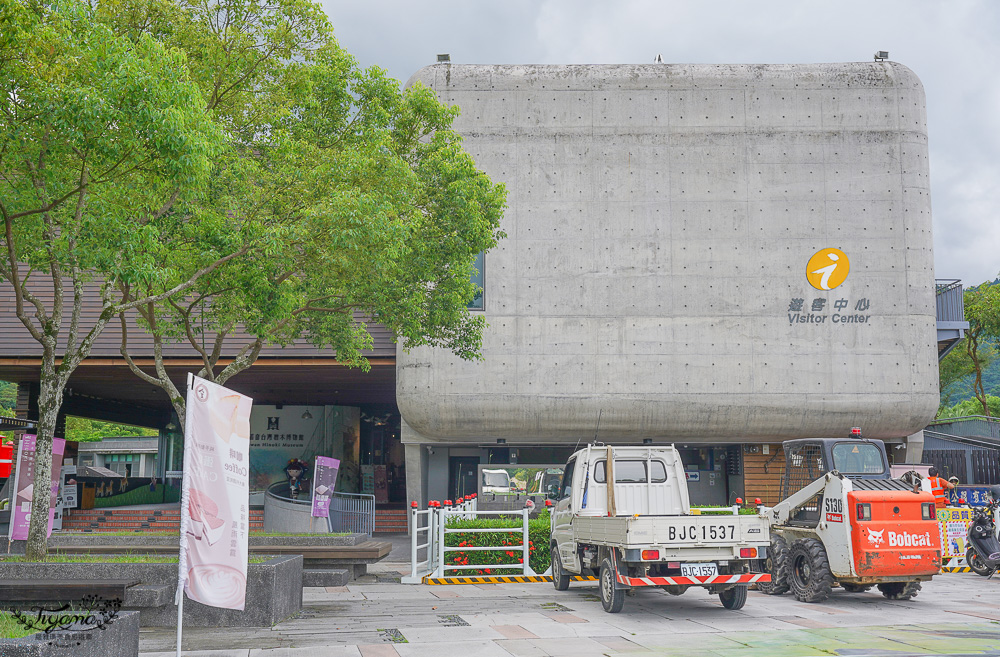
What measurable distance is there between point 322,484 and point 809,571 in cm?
1253

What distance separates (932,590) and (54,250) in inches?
575

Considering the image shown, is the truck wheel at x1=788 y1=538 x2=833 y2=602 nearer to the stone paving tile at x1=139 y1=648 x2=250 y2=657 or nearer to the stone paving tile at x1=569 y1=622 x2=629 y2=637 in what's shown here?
the stone paving tile at x1=569 y1=622 x2=629 y2=637

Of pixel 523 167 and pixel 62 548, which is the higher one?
pixel 523 167

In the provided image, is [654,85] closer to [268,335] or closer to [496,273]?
[496,273]

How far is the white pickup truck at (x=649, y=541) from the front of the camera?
10.5 meters

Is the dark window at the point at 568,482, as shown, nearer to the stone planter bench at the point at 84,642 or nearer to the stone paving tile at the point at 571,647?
the stone paving tile at the point at 571,647

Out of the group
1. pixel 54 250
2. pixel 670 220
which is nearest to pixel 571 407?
pixel 670 220

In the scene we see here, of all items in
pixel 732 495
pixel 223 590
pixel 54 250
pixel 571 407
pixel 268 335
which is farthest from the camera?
pixel 732 495

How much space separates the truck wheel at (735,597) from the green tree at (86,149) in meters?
8.80

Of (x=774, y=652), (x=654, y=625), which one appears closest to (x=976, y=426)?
(x=654, y=625)

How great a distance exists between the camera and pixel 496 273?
23.5 meters

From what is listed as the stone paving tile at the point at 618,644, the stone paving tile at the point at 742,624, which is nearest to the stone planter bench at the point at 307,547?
the stone paving tile at the point at 618,644

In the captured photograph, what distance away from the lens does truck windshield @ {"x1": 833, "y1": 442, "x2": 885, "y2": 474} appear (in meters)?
12.9

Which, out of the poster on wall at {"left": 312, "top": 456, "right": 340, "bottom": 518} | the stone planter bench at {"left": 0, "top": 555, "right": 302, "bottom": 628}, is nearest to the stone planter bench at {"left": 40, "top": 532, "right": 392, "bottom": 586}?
the stone planter bench at {"left": 0, "top": 555, "right": 302, "bottom": 628}
